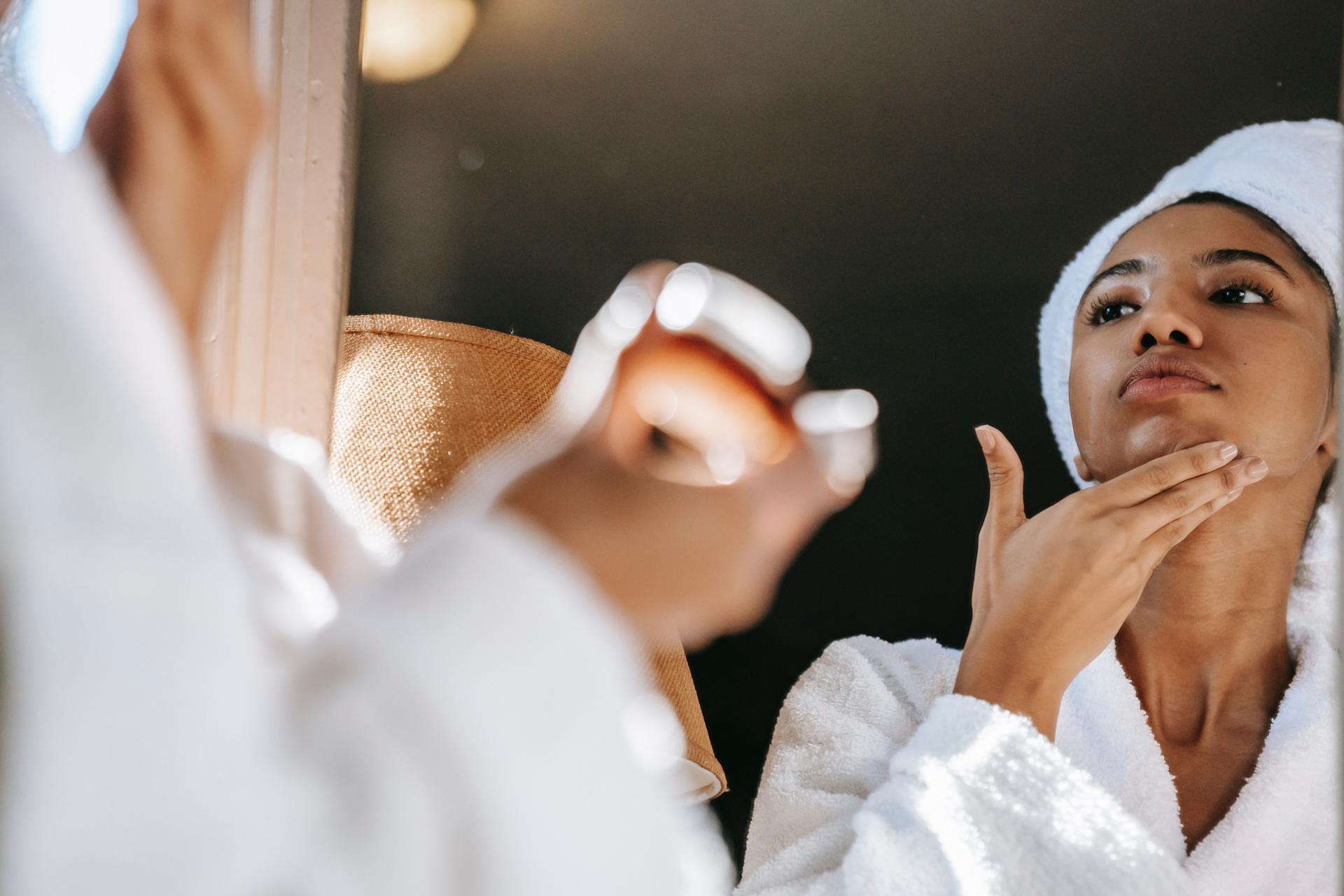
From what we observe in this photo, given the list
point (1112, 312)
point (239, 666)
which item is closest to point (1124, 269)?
point (1112, 312)

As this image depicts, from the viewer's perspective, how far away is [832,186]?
0.57 m

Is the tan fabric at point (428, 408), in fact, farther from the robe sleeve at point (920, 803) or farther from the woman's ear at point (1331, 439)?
the woman's ear at point (1331, 439)

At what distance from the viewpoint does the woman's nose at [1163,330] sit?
521mm

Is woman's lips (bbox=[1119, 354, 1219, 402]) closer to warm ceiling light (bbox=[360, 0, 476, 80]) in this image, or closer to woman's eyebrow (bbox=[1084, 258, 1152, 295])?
woman's eyebrow (bbox=[1084, 258, 1152, 295])

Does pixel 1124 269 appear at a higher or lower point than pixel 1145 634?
higher

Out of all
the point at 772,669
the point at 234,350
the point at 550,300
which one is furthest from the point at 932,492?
the point at 234,350

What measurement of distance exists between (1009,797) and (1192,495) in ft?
0.65

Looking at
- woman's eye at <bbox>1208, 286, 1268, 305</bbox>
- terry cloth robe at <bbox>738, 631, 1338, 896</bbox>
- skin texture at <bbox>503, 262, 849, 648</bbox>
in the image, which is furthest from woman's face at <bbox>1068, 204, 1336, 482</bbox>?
skin texture at <bbox>503, 262, 849, 648</bbox>

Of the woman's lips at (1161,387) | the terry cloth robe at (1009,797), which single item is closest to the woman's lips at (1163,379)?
the woman's lips at (1161,387)

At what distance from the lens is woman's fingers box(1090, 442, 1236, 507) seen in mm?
483

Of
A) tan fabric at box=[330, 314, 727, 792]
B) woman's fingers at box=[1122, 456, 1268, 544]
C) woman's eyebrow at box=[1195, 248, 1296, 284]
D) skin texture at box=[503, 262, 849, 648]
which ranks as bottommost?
tan fabric at box=[330, 314, 727, 792]

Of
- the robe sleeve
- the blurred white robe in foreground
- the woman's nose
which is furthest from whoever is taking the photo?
the woman's nose

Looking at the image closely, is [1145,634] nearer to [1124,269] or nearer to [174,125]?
[1124,269]

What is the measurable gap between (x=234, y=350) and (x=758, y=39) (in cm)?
37
